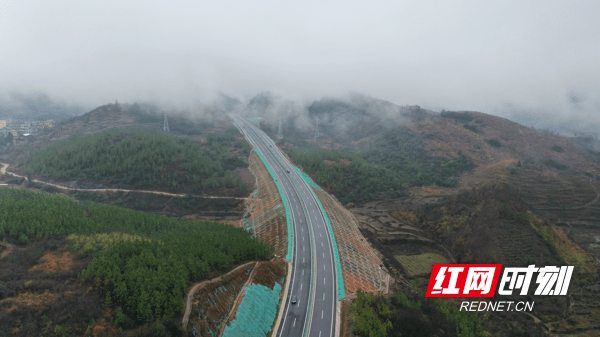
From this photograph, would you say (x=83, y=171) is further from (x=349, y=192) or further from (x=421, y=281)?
(x=421, y=281)

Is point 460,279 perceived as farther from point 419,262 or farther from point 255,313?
point 419,262

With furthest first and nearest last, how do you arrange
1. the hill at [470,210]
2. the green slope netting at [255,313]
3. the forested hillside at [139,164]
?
the forested hillside at [139,164] → the hill at [470,210] → the green slope netting at [255,313]

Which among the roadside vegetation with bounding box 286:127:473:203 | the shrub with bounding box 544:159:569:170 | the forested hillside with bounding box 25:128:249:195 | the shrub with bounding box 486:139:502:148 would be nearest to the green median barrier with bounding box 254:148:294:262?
the forested hillside with bounding box 25:128:249:195

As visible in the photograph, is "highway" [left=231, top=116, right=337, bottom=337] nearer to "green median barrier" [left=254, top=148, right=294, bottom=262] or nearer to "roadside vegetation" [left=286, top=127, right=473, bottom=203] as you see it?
"green median barrier" [left=254, top=148, right=294, bottom=262]

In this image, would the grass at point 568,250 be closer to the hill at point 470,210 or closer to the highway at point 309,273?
the hill at point 470,210

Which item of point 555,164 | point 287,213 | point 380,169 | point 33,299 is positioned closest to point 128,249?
point 33,299

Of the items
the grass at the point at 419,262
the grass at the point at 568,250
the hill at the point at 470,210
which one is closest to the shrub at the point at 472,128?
the hill at the point at 470,210
